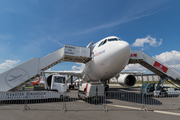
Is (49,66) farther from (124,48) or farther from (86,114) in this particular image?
(124,48)

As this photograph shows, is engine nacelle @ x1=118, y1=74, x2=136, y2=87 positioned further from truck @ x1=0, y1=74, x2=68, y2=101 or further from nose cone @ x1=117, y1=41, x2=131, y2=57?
truck @ x1=0, y1=74, x2=68, y2=101

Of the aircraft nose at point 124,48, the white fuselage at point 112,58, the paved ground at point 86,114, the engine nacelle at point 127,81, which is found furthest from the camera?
the engine nacelle at point 127,81

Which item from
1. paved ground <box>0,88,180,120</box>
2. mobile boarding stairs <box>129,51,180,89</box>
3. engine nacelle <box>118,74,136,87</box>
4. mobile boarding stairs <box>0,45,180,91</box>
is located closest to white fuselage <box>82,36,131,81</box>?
mobile boarding stairs <box>0,45,180,91</box>

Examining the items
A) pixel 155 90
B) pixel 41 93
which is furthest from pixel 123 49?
pixel 155 90

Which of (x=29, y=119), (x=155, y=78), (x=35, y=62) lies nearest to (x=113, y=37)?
(x=35, y=62)

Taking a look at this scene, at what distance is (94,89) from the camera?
358 inches

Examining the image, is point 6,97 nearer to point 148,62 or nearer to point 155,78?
point 148,62

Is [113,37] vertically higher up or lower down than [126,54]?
higher up

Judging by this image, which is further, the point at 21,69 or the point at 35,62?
the point at 35,62

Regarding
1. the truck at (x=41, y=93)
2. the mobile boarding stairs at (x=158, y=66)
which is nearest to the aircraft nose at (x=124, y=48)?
the truck at (x=41, y=93)

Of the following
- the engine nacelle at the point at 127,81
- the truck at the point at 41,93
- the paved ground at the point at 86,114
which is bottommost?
the paved ground at the point at 86,114

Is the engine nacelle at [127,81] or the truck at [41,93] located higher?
the engine nacelle at [127,81]

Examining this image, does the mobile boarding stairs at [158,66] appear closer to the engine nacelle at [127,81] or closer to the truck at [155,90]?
the truck at [155,90]

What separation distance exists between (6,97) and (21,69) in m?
2.70
